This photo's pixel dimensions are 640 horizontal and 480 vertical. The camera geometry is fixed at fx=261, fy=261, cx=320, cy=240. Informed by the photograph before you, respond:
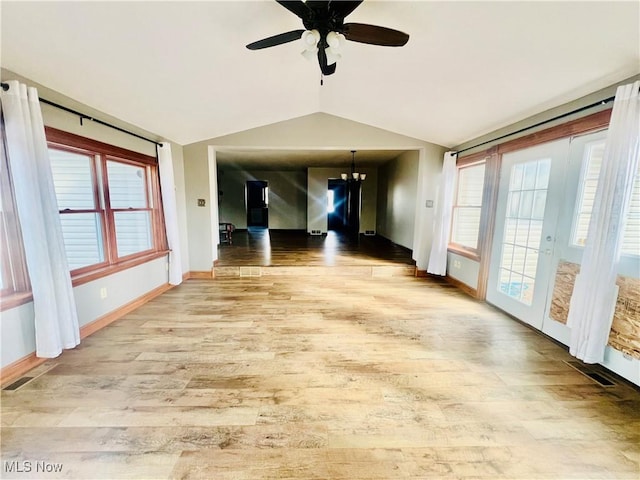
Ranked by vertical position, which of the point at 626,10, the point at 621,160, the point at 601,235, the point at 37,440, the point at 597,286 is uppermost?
the point at 626,10

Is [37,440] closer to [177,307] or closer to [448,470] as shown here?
[177,307]

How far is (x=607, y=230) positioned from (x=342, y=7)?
251cm

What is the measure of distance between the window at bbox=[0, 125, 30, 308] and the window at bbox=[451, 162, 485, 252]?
5.18 meters

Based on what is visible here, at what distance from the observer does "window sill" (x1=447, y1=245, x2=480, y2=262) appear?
393 centimetres

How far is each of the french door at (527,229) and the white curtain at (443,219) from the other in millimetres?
919

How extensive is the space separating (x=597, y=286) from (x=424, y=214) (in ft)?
9.47

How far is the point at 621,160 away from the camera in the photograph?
194 centimetres

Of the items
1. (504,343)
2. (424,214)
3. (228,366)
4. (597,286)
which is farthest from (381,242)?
(228,366)

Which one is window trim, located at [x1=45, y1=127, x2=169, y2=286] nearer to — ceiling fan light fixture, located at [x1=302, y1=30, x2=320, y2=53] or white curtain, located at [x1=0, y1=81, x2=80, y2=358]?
white curtain, located at [x1=0, y1=81, x2=80, y2=358]

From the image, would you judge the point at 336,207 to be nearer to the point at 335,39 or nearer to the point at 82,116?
the point at 82,116

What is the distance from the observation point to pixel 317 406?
1.78 meters

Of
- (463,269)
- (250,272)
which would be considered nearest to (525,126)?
(463,269)

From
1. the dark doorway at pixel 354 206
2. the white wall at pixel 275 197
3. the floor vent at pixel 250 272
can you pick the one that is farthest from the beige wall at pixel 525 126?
the white wall at pixel 275 197

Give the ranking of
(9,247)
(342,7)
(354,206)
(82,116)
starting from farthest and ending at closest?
(354,206)
(82,116)
(9,247)
(342,7)
